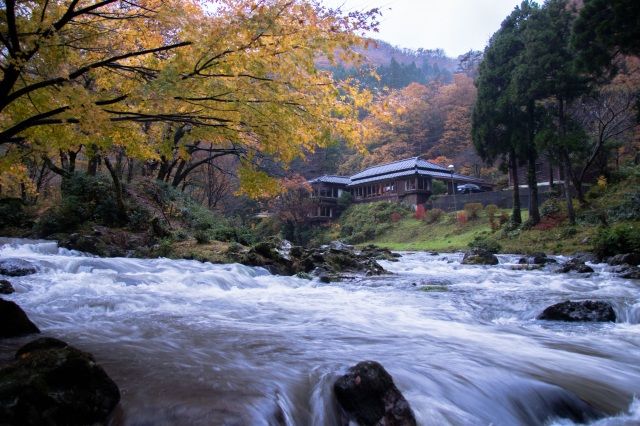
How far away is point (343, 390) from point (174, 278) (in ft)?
25.2

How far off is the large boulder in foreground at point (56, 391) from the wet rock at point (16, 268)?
6834 mm

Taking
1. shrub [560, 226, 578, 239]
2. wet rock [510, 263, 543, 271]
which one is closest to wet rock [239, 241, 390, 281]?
wet rock [510, 263, 543, 271]

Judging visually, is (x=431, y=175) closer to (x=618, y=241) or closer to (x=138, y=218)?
(x=618, y=241)

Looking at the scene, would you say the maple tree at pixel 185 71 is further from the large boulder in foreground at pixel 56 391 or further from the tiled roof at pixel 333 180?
the tiled roof at pixel 333 180

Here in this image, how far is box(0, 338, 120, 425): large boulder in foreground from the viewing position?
8.14ft

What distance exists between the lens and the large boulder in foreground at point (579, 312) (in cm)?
668

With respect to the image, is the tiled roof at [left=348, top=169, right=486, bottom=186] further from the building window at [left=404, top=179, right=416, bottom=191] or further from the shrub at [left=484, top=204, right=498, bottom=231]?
the shrub at [left=484, top=204, right=498, bottom=231]

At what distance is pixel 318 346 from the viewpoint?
5.07 metres

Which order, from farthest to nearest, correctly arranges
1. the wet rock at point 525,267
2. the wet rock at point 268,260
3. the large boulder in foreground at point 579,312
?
the wet rock at point 525,267 → the wet rock at point 268,260 → the large boulder in foreground at point 579,312

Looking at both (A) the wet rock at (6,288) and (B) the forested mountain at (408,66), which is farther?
(B) the forested mountain at (408,66)

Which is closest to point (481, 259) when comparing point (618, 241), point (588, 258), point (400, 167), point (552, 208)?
point (588, 258)

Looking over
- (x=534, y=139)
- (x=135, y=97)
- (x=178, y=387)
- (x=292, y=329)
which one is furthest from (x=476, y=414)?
(x=534, y=139)

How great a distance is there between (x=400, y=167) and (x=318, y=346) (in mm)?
→ 41494

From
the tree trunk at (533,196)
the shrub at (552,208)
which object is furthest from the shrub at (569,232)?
the shrub at (552,208)
